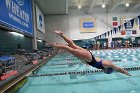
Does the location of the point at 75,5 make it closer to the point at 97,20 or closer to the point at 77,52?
the point at 97,20

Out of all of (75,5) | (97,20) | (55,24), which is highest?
(75,5)

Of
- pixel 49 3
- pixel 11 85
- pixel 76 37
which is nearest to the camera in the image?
pixel 11 85

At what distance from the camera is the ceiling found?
51.3 ft

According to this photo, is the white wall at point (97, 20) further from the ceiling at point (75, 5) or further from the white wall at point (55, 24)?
the white wall at point (55, 24)

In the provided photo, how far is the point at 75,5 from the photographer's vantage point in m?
20.9

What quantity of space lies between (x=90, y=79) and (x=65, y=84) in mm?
662

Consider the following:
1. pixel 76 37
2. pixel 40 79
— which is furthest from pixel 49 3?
pixel 40 79

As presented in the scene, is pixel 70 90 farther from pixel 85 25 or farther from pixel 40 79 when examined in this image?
pixel 85 25

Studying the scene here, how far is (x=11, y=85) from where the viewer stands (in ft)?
11.6

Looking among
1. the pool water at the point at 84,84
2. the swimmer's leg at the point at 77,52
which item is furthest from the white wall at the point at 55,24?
the swimmer's leg at the point at 77,52

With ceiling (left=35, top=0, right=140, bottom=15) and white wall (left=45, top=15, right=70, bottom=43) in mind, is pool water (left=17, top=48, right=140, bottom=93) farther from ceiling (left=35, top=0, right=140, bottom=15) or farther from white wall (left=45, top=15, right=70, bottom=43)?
white wall (left=45, top=15, right=70, bottom=43)

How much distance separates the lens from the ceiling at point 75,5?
15625 mm

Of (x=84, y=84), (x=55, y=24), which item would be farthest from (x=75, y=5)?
(x=84, y=84)

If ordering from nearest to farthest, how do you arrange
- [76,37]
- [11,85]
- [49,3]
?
[11,85]
[49,3]
[76,37]
